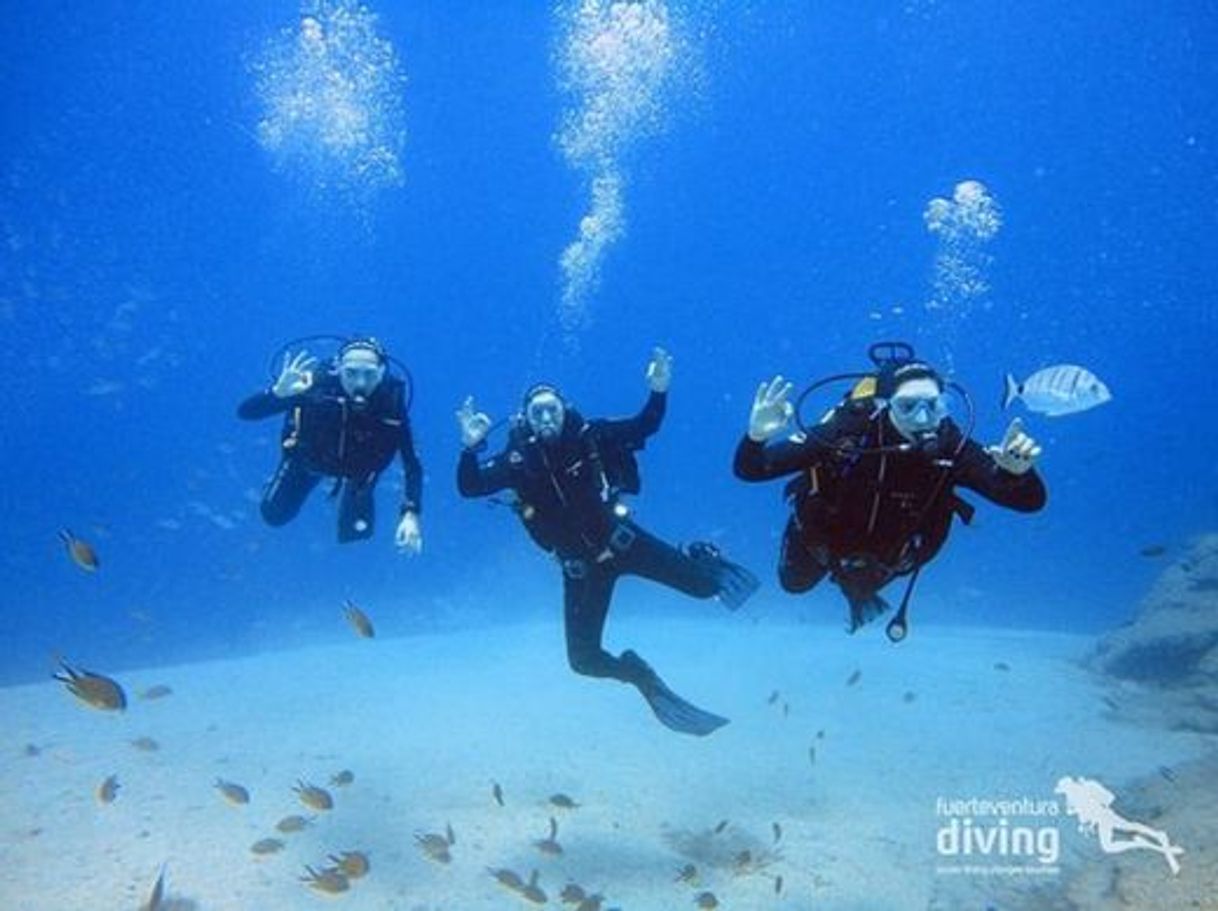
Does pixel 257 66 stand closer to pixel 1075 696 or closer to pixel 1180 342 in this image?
pixel 1075 696

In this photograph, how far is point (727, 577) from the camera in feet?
29.0

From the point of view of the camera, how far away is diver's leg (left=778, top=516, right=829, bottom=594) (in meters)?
7.23

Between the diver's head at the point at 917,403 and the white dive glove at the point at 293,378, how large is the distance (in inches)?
218

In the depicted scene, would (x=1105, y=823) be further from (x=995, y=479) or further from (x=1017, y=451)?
(x=1017, y=451)

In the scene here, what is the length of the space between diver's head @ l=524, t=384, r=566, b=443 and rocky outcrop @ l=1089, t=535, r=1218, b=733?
11529 millimetres

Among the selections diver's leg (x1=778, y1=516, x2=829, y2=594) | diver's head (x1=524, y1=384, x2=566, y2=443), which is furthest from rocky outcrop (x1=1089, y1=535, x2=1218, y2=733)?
diver's head (x1=524, y1=384, x2=566, y2=443)

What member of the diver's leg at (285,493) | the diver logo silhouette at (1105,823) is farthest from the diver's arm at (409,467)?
the diver logo silhouette at (1105,823)

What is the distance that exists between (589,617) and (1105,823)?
5935 mm

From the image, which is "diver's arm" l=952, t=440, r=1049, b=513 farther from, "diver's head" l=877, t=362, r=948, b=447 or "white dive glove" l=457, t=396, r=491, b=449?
"white dive glove" l=457, t=396, r=491, b=449

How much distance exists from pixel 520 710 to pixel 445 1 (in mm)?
64625

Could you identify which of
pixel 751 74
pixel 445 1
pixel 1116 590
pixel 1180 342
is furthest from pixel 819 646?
pixel 1180 342

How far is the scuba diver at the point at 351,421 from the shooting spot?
8695mm

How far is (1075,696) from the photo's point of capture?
1555 centimetres

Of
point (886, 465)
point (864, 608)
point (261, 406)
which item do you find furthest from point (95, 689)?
point (886, 465)
